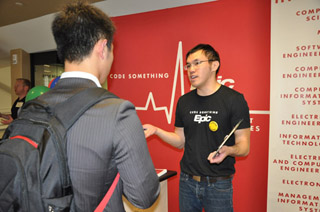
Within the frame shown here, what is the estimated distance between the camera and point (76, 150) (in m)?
0.72

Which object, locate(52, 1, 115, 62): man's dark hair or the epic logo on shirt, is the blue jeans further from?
locate(52, 1, 115, 62): man's dark hair

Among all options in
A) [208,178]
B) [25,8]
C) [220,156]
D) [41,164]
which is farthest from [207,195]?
[25,8]

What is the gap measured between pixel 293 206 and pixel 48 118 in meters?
2.28

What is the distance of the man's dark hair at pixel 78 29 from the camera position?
2.64 ft

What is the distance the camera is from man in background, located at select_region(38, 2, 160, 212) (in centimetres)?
71

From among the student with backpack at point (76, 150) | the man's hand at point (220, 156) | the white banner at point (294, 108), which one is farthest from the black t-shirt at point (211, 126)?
the student with backpack at point (76, 150)

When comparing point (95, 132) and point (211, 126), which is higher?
point (95, 132)

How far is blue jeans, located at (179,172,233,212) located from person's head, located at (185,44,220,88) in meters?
0.70

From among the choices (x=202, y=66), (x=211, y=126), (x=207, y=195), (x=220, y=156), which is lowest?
(x=207, y=195)

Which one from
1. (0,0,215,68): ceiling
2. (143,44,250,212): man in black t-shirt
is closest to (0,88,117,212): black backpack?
(143,44,250,212): man in black t-shirt

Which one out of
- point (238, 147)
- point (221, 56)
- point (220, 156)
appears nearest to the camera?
point (220, 156)

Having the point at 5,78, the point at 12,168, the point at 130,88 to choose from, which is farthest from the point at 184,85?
the point at 5,78

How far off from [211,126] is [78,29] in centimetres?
113

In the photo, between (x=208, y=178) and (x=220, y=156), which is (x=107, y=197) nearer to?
(x=220, y=156)
